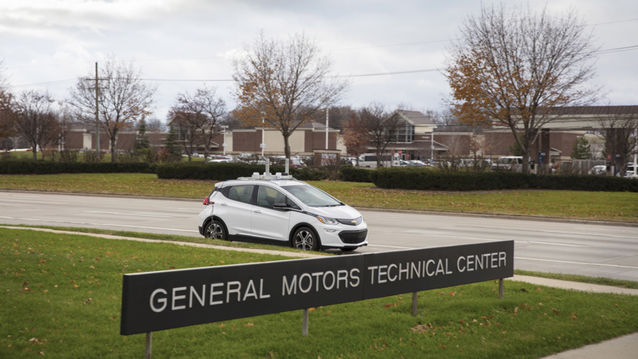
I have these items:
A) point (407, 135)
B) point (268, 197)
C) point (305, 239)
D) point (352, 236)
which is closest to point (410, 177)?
point (268, 197)

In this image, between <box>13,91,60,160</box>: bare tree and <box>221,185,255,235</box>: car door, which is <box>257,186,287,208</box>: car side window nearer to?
<box>221,185,255,235</box>: car door

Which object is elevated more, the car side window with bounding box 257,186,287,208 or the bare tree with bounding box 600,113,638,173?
the bare tree with bounding box 600,113,638,173

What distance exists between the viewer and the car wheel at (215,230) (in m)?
14.8

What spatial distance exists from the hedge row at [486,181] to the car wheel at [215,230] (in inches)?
818

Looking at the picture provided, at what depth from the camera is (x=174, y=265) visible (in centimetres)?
1003

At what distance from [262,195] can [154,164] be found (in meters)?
36.9

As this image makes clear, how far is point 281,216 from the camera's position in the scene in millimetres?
13961

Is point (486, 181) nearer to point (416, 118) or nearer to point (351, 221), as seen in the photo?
point (351, 221)

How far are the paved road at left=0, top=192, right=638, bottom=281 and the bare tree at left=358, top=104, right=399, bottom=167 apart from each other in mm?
45572

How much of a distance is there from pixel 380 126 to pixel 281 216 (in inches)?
2279

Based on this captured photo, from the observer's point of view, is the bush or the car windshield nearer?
the car windshield

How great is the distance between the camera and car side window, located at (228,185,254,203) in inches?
573

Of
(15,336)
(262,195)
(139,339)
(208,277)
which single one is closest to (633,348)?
(208,277)

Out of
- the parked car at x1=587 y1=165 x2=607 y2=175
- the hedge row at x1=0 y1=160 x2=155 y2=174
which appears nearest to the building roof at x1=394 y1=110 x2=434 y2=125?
the parked car at x1=587 y1=165 x2=607 y2=175
